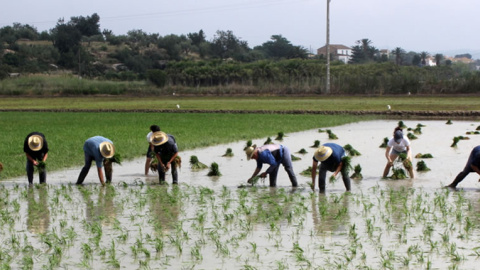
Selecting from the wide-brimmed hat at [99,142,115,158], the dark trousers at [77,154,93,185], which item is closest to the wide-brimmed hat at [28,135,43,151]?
the dark trousers at [77,154,93,185]

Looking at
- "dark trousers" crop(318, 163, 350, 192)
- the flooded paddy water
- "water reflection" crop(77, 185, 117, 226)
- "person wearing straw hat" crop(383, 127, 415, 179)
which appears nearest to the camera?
the flooded paddy water

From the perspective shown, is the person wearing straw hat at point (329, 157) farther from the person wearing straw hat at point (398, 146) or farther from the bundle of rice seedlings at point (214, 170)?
the bundle of rice seedlings at point (214, 170)

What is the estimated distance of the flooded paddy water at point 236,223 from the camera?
9.60m

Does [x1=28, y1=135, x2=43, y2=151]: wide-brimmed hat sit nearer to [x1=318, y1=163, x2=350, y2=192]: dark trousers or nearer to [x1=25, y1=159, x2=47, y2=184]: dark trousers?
[x1=25, y1=159, x2=47, y2=184]: dark trousers

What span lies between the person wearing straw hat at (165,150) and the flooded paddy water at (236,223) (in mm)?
449

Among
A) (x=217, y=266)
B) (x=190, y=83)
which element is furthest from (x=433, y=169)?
(x=190, y=83)

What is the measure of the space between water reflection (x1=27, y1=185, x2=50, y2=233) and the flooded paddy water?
19 mm

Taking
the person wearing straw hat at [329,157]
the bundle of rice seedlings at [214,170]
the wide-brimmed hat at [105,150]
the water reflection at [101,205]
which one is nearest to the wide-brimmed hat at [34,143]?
the water reflection at [101,205]

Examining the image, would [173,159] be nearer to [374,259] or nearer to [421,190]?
[421,190]

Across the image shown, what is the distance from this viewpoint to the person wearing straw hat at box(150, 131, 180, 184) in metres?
15.7

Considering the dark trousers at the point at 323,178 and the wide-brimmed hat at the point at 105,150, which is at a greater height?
the wide-brimmed hat at the point at 105,150

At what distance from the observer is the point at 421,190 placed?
15.2 meters

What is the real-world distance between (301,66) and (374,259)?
72.9 m

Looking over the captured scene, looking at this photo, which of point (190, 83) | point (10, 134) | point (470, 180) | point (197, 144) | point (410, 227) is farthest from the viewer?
point (190, 83)
